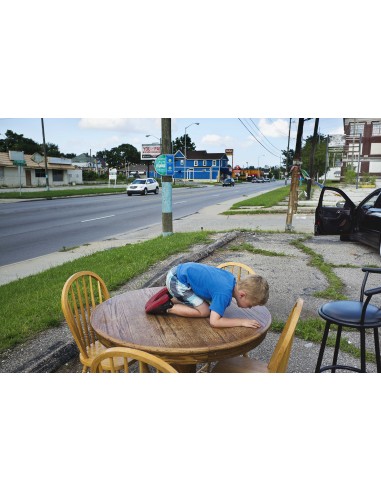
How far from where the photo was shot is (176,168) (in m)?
3.59

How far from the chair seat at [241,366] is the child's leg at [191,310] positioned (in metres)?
0.43

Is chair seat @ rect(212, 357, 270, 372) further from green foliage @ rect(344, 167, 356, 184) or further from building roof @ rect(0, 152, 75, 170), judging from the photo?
green foliage @ rect(344, 167, 356, 184)

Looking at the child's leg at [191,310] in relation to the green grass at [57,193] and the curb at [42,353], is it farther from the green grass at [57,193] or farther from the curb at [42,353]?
the green grass at [57,193]

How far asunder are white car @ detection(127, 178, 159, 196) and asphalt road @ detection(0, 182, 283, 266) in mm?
74

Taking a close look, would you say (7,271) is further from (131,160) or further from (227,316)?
(227,316)

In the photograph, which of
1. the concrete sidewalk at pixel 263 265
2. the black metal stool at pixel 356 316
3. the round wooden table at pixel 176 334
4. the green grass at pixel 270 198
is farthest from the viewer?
the green grass at pixel 270 198

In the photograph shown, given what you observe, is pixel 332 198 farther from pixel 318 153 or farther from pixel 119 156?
pixel 119 156

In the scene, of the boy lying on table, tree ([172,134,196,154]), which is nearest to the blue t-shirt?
the boy lying on table

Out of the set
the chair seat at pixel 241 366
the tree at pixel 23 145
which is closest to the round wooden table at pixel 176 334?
the chair seat at pixel 241 366

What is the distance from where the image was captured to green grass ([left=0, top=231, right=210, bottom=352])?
2846mm

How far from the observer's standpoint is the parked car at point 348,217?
3.58 m

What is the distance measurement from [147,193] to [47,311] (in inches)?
69.6
